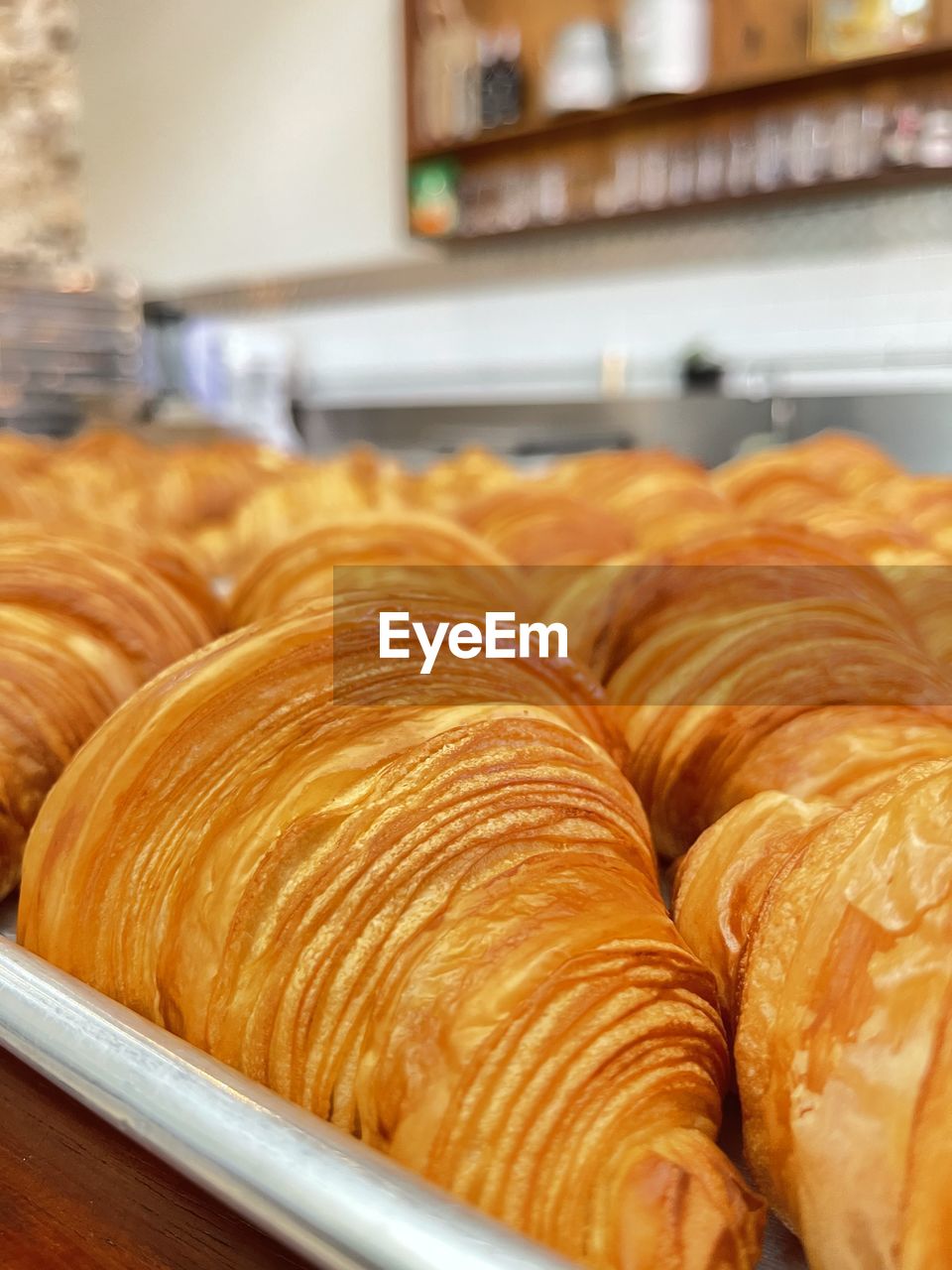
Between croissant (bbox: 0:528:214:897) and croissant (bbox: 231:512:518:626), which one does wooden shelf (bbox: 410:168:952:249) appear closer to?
croissant (bbox: 231:512:518:626)

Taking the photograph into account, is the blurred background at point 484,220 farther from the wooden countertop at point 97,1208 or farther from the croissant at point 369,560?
the wooden countertop at point 97,1208

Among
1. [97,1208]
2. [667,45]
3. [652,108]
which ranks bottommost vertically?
[97,1208]

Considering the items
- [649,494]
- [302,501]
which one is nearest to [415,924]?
[649,494]

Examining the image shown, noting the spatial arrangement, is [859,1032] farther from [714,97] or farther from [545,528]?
[714,97]

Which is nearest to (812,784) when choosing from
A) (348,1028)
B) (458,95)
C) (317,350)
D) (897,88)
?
(348,1028)

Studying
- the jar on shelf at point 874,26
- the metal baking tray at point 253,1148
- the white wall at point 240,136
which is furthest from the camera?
the white wall at point 240,136

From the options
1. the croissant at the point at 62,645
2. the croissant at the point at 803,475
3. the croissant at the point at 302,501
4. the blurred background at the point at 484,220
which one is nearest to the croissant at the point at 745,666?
the croissant at the point at 62,645
